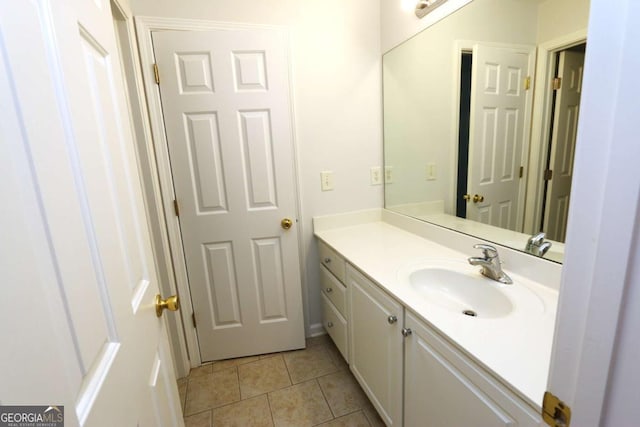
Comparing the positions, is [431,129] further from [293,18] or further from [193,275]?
[193,275]

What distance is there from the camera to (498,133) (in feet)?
4.20

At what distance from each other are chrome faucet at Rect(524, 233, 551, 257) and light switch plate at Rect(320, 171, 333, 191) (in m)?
1.16

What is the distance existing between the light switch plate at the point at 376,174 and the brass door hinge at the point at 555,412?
170 centimetres

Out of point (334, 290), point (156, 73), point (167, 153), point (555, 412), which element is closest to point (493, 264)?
point (555, 412)

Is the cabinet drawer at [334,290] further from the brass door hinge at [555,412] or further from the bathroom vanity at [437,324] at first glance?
the brass door hinge at [555,412]

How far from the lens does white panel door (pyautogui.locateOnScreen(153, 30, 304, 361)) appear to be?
156cm

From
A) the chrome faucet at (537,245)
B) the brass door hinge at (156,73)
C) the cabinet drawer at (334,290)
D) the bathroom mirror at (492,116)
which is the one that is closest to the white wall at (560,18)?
the bathroom mirror at (492,116)

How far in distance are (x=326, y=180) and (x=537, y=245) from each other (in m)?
1.21

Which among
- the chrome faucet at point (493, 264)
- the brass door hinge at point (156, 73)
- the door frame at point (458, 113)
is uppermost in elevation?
the brass door hinge at point (156, 73)

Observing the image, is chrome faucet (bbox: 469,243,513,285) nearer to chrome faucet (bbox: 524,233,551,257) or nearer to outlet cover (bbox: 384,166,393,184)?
chrome faucet (bbox: 524,233,551,257)

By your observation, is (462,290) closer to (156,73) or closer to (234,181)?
(234,181)

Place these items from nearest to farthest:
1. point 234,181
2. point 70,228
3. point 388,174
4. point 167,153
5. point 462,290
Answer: point 70,228, point 462,290, point 167,153, point 234,181, point 388,174
